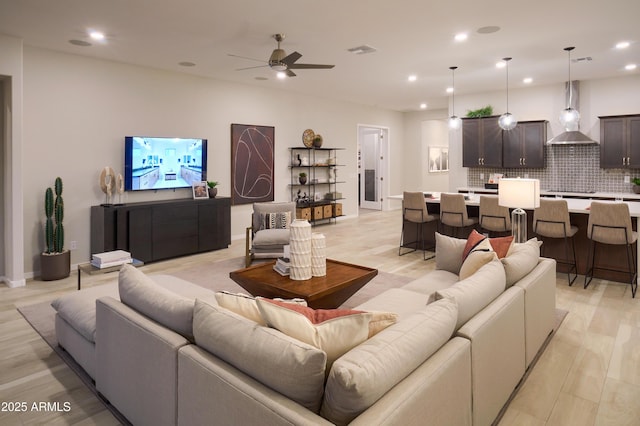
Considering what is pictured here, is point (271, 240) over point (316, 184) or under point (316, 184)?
under

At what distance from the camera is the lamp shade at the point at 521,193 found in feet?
12.6

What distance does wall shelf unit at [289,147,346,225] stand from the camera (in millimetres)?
8648

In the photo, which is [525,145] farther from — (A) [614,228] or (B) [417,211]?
(A) [614,228]

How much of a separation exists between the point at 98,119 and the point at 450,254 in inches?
191

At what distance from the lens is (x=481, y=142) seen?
8.40 metres

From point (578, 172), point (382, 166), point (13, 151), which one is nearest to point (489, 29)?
point (578, 172)

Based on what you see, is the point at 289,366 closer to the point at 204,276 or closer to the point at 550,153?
the point at 204,276

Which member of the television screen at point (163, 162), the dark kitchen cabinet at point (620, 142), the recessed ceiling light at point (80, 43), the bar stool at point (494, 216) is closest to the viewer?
the recessed ceiling light at point (80, 43)

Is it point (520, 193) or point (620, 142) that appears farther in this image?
point (620, 142)

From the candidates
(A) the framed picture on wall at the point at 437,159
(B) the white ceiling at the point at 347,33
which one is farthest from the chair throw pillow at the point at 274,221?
(A) the framed picture on wall at the point at 437,159

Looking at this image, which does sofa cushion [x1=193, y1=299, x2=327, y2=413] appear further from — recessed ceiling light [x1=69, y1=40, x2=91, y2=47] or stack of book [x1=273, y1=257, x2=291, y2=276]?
recessed ceiling light [x1=69, y1=40, x2=91, y2=47]

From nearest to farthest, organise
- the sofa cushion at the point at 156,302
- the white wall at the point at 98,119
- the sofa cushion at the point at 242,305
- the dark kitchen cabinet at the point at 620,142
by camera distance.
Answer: the sofa cushion at the point at 242,305 → the sofa cushion at the point at 156,302 → the white wall at the point at 98,119 → the dark kitchen cabinet at the point at 620,142

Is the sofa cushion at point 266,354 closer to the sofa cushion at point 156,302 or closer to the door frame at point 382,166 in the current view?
the sofa cushion at point 156,302

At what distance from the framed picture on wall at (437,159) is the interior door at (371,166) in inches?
65.2
